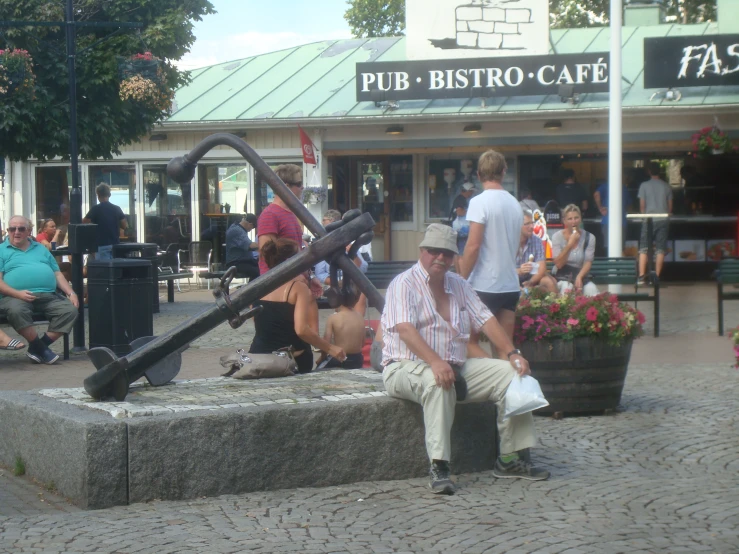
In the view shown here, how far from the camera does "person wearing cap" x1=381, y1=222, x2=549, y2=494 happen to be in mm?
5914

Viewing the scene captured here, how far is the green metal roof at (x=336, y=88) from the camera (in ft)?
64.3

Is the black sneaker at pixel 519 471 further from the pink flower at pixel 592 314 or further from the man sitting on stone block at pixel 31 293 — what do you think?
the man sitting on stone block at pixel 31 293

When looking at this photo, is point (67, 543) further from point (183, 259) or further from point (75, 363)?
point (183, 259)

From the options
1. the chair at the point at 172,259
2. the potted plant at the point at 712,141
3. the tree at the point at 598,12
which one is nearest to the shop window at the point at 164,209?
the chair at the point at 172,259

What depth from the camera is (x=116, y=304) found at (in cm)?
1100

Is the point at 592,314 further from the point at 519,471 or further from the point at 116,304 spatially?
the point at 116,304

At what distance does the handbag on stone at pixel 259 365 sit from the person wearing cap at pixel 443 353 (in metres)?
1.02

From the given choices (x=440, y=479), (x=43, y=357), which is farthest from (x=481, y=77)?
(x=440, y=479)

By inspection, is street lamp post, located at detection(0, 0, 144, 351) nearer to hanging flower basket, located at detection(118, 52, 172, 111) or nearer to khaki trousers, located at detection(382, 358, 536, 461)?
hanging flower basket, located at detection(118, 52, 172, 111)

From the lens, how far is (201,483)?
574 cm

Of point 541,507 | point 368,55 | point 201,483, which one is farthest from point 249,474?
point 368,55

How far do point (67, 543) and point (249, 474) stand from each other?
46.2 inches

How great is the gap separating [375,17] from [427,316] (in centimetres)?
5599

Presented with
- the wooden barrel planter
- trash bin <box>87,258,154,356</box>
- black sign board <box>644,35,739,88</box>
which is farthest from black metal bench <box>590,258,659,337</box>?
black sign board <box>644,35,739,88</box>
